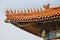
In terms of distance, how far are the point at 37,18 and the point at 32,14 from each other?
129 mm

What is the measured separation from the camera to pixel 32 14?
12.6 feet

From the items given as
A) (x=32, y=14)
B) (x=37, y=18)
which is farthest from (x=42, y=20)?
(x=32, y=14)

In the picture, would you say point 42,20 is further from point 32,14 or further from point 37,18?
point 32,14

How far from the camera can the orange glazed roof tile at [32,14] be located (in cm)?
364

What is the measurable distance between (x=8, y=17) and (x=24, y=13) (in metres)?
0.29

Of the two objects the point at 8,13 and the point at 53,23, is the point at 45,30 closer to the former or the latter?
the point at 53,23

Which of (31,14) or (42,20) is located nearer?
(42,20)

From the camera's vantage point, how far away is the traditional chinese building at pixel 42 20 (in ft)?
11.9

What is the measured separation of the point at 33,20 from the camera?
12.4ft

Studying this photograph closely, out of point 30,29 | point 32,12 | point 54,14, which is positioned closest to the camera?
point 54,14

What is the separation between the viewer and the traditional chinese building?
364cm

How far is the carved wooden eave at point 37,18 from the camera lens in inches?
143

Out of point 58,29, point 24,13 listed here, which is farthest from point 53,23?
point 24,13

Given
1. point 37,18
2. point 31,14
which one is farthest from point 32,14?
point 37,18
